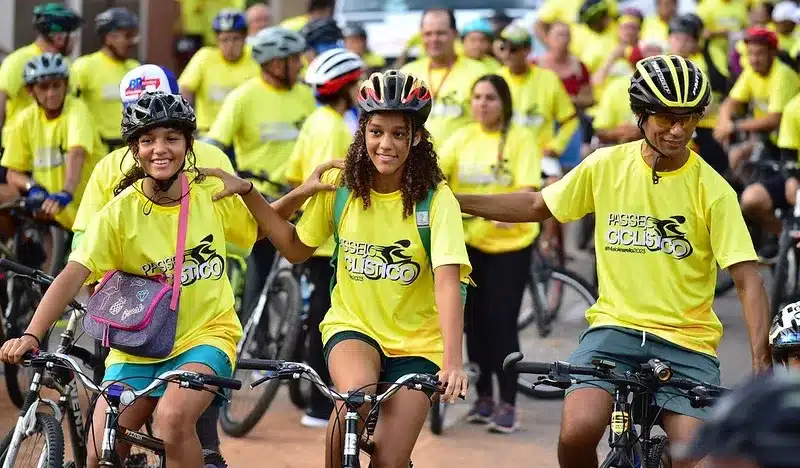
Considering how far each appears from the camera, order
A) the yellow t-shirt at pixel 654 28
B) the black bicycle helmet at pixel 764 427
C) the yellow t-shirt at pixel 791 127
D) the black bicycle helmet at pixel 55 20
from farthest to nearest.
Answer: the yellow t-shirt at pixel 654 28
the black bicycle helmet at pixel 55 20
the yellow t-shirt at pixel 791 127
the black bicycle helmet at pixel 764 427

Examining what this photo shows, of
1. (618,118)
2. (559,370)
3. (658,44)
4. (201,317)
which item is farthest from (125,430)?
(658,44)

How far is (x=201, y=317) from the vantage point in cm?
572

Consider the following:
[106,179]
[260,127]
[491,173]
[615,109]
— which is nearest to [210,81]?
[260,127]

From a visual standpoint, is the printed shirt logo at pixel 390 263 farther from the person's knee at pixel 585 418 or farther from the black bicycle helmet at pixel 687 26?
the black bicycle helmet at pixel 687 26

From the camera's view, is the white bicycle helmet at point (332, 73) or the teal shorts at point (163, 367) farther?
the white bicycle helmet at point (332, 73)

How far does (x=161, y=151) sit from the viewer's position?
566cm

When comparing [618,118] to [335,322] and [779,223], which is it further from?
[335,322]

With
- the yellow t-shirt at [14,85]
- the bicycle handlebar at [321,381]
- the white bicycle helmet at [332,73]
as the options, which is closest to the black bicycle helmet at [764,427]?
the bicycle handlebar at [321,381]

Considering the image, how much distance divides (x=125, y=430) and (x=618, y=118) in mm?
7890

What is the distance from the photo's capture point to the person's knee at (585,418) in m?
5.48

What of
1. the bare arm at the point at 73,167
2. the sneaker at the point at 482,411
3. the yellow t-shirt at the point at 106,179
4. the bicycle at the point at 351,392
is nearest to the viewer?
the bicycle at the point at 351,392

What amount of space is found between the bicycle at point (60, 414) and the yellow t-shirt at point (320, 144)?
8.68ft

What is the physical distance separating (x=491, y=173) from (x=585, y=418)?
12.0 ft

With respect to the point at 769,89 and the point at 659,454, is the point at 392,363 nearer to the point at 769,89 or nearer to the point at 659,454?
the point at 659,454
